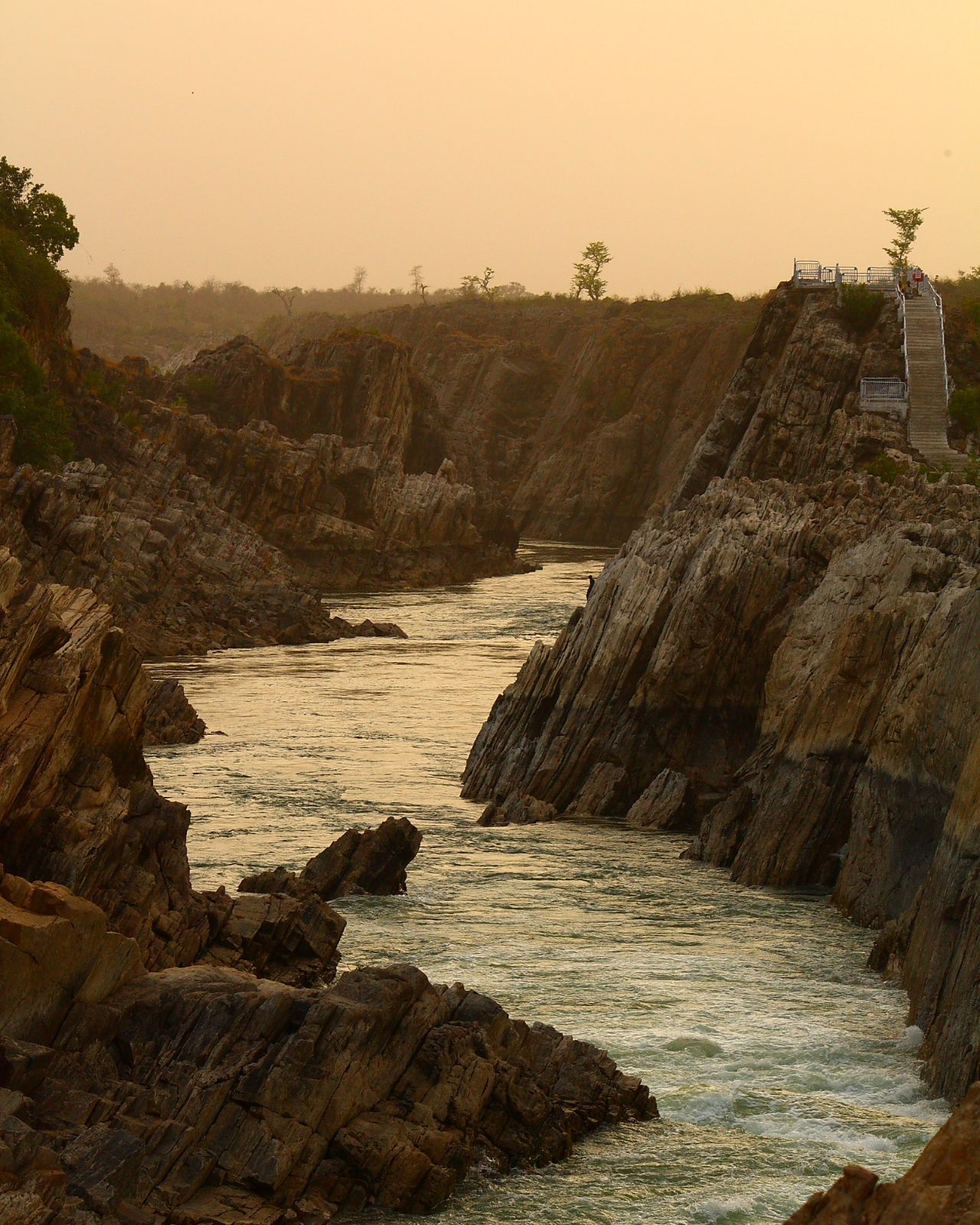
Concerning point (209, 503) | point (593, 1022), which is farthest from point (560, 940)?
point (209, 503)

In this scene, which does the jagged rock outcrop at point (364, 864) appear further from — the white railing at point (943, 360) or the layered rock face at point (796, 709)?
the white railing at point (943, 360)

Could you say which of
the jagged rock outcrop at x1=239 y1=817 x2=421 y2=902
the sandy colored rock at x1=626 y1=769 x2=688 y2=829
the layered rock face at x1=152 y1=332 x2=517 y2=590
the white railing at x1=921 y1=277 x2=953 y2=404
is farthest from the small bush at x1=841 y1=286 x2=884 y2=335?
the jagged rock outcrop at x1=239 y1=817 x2=421 y2=902

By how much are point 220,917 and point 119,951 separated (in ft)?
11.1

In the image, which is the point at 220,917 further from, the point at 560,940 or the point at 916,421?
the point at 916,421

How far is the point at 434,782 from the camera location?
3309 centimetres

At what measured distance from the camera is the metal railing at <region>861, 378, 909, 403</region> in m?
60.6

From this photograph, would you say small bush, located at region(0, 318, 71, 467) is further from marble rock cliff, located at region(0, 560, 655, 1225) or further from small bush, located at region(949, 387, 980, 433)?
marble rock cliff, located at region(0, 560, 655, 1225)

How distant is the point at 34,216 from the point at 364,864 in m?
59.6

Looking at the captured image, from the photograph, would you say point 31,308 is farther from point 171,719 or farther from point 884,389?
point 171,719

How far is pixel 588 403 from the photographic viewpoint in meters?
141

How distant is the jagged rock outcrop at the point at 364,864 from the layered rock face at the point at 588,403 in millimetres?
89556

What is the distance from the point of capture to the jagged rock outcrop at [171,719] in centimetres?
3684

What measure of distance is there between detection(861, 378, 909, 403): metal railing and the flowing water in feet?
87.5

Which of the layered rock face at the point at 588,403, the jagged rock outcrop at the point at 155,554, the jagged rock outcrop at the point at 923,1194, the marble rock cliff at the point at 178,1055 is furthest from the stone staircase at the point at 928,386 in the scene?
the layered rock face at the point at 588,403
